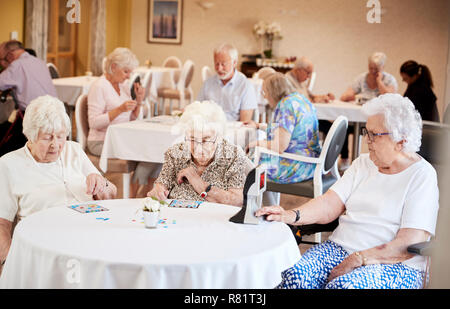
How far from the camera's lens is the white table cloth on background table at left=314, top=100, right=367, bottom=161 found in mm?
6117

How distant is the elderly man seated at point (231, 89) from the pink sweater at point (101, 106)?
37.9 inches

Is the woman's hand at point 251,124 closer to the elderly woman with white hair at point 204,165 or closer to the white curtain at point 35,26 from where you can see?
the elderly woman with white hair at point 204,165

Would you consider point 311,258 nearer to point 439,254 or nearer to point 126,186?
point 439,254

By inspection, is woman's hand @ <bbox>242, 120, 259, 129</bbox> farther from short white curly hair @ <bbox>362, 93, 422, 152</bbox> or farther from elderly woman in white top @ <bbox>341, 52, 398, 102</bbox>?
short white curly hair @ <bbox>362, 93, 422, 152</bbox>

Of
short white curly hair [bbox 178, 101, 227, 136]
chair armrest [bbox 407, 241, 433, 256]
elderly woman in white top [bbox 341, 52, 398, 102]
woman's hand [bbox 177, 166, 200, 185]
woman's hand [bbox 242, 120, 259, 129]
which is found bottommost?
chair armrest [bbox 407, 241, 433, 256]

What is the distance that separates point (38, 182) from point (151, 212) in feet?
2.55

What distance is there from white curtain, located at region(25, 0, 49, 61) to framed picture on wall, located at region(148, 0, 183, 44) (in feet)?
10.8

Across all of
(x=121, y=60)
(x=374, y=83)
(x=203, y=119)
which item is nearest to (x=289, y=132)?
(x=203, y=119)

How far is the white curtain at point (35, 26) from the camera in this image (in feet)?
29.3

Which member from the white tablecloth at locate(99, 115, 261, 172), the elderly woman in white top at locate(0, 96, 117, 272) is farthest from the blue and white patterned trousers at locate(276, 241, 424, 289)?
the white tablecloth at locate(99, 115, 261, 172)

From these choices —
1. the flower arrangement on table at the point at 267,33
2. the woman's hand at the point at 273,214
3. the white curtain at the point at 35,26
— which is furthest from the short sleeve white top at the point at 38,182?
the flower arrangement on table at the point at 267,33

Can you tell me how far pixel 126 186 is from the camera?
434 cm

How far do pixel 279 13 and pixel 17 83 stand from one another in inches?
278
